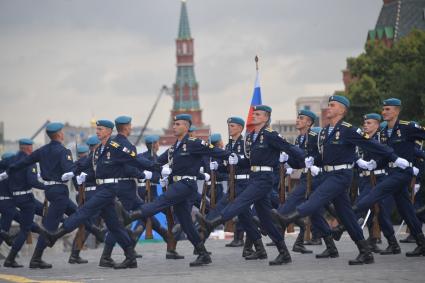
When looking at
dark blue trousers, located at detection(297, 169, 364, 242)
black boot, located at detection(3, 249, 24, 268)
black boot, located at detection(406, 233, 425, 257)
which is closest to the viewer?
dark blue trousers, located at detection(297, 169, 364, 242)

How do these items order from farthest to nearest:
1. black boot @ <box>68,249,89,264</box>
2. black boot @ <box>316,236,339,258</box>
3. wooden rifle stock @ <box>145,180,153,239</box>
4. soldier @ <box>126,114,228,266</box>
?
wooden rifle stock @ <box>145,180,153,239</box> < black boot @ <box>68,249,89,264</box> < black boot @ <box>316,236,339,258</box> < soldier @ <box>126,114,228,266</box>

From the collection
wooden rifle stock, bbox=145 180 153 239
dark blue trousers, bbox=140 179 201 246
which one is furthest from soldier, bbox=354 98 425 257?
wooden rifle stock, bbox=145 180 153 239

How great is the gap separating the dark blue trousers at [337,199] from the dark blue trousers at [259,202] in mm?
1009

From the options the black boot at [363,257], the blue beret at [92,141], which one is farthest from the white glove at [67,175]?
the black boot at [363,257]

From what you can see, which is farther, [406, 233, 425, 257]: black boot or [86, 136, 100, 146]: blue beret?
[86, 136, 100, 146]: blue beret

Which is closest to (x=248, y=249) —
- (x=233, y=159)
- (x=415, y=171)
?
(x=233, y=159)

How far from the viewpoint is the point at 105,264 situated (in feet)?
70.7

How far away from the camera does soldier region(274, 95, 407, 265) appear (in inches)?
767

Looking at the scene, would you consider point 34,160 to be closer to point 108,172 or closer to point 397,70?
point 108,172

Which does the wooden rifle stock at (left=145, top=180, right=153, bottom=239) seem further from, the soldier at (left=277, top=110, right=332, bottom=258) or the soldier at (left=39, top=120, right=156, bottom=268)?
the soldier at (left=39, top=120, right=156, bottom=268)

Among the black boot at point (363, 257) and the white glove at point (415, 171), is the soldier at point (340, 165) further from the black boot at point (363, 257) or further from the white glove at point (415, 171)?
the white glove at point (415, 171)

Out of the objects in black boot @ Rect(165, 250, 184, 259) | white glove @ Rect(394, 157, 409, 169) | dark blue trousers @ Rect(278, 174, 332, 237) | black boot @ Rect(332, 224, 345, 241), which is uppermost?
white glove @ Rect(394, 157, 409, 169)

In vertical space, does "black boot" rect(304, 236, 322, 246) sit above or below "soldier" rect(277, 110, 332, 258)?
below

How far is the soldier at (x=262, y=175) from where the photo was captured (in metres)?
20.3
